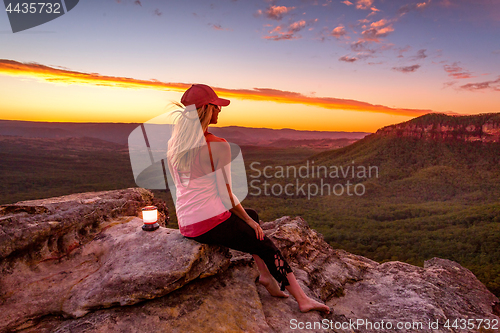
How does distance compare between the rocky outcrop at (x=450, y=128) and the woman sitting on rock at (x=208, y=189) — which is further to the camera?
the rocky outcrop at (x=450, y=128)

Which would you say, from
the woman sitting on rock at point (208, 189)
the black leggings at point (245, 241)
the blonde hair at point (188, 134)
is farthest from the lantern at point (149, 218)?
the blonde hair at point (188, 134)

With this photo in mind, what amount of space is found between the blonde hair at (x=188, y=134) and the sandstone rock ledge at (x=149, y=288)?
119cm

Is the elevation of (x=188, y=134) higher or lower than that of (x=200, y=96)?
lower

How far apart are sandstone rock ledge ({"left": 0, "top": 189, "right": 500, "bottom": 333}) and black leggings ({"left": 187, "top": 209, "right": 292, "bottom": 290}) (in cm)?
32

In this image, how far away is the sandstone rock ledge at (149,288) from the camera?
280 centimetres

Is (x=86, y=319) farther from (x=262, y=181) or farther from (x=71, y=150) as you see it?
(x=71, y=150)

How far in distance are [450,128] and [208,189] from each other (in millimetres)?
89833

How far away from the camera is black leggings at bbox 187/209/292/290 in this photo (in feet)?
10.3

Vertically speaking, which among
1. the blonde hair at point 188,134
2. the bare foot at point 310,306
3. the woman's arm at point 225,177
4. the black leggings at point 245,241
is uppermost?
the blonde hair at point 188,134

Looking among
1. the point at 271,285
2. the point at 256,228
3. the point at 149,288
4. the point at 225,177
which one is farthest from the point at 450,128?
the point at 149,288

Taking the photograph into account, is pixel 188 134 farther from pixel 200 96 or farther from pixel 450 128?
pixel 450 128

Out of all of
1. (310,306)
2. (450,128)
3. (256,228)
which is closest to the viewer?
(256,228)

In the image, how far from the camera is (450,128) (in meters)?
71.4

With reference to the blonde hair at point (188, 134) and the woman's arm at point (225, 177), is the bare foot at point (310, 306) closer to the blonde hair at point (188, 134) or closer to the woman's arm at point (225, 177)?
the woman's arm at point (225, 177)
